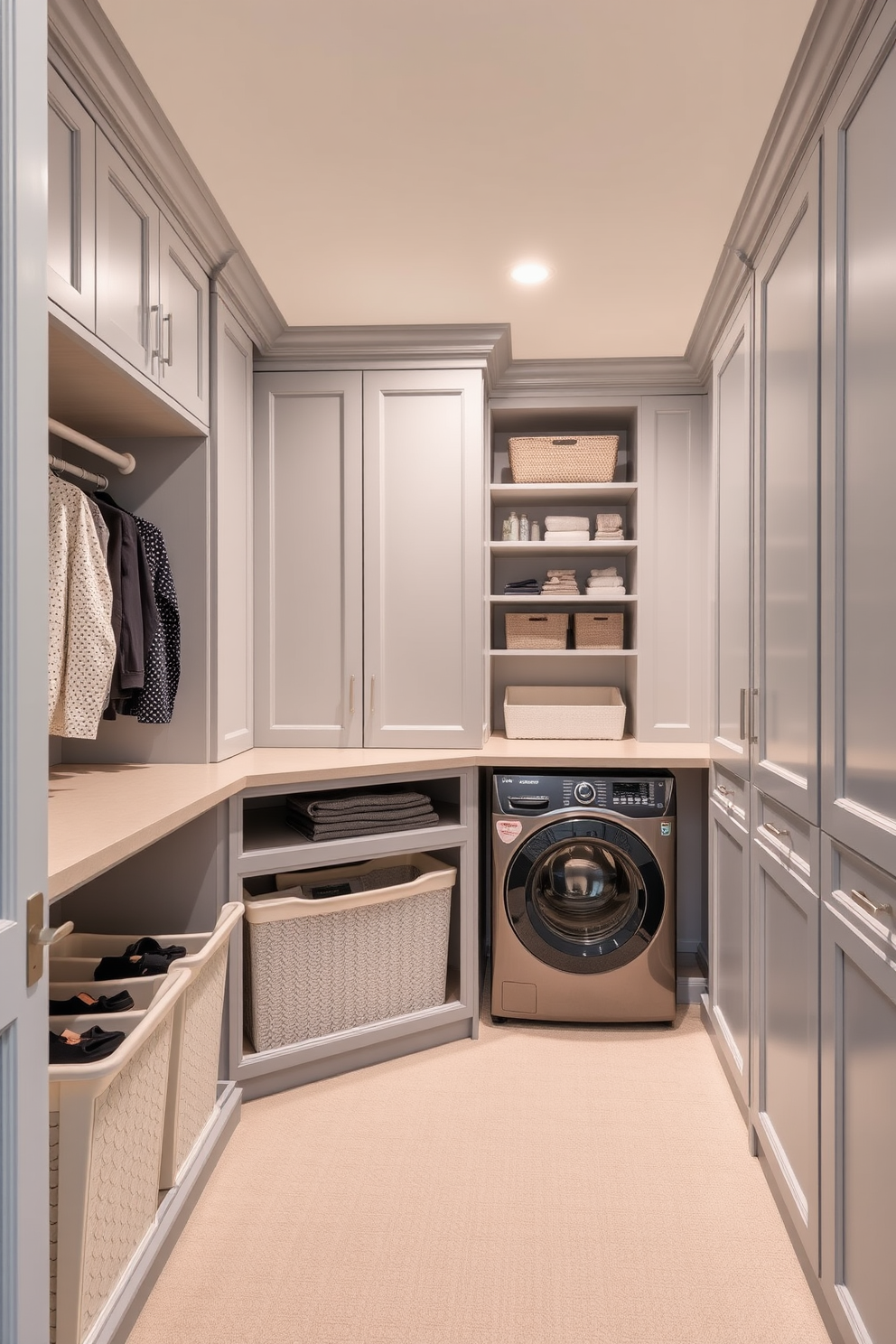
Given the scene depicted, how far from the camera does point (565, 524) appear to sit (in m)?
3.32

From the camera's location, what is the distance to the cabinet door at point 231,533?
100 inches

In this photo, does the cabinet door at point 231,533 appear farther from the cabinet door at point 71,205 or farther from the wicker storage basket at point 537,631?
the wicker storage basket at point 537,631

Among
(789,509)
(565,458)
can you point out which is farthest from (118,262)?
(565,458)

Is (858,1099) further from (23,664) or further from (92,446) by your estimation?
(92,446)

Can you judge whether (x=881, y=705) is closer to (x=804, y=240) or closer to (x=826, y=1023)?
(x=826, y=1023)

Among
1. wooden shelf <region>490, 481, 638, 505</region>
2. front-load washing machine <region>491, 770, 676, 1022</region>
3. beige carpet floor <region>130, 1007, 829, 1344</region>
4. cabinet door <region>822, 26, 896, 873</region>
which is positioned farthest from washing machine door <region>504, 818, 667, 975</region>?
cabinet door <region>822, 26, 896, 873</region>

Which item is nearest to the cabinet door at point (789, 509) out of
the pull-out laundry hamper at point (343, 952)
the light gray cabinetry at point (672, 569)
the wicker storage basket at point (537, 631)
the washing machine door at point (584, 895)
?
the washing machine door at point (584, 895)

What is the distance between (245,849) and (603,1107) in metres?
1.25

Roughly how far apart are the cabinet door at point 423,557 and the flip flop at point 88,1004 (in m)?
1.36

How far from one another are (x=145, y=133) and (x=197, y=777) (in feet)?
5.00

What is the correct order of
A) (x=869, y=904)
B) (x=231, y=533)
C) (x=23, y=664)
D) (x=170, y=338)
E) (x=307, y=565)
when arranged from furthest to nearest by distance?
(x=307, y=565) < (x=231, y=533) < (x=170, y=338) < (x=869, y=904) < (x=23, y=664)

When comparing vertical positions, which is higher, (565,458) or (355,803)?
(565,458)

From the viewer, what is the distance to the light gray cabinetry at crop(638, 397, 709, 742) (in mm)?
3209

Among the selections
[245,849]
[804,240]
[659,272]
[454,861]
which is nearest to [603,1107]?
[454,861]
